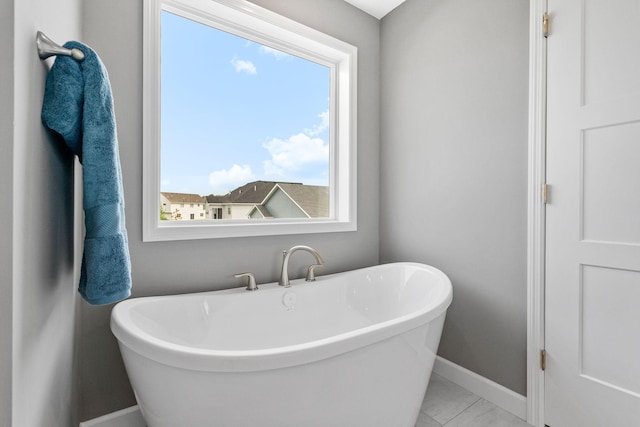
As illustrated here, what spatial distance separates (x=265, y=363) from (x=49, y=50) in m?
0.98

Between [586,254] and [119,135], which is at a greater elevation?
[119,135]

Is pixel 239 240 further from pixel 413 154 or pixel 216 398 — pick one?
pixel 413 154

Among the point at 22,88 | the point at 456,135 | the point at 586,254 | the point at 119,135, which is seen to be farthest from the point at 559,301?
the point at 119,135

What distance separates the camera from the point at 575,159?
1.39 metres

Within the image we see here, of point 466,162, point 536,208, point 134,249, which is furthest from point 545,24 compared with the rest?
point 134,249

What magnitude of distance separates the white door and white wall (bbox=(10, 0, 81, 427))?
1.93 meters

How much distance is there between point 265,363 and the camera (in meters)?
0.89

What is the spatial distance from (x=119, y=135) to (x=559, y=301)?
2239mm

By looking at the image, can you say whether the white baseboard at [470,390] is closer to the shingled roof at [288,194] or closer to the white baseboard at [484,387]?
the white baseboard at [484,387]

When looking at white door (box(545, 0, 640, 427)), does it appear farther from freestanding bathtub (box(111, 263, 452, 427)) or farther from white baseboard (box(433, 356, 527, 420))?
freestanding bathtub (box(111, 263, 452, 427))

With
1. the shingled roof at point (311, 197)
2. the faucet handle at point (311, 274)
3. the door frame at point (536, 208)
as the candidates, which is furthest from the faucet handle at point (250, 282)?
the door frame at point (536, 208)

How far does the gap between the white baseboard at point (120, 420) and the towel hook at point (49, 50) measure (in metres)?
1.53

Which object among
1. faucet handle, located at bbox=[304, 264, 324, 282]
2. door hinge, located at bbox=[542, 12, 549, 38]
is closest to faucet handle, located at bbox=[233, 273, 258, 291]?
faucet handle, located at bbox=[304, 264, 324, 282]

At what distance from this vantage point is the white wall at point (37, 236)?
60 centimetres
